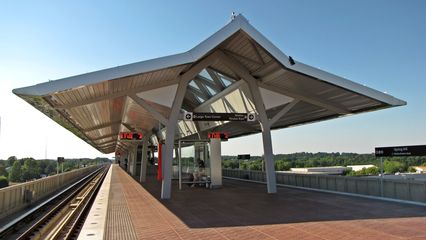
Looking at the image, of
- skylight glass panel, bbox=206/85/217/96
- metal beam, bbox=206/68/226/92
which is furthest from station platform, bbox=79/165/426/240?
skylight glass panel, bbox=206/85/217/96

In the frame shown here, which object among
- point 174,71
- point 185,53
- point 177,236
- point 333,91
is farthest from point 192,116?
point 177,236

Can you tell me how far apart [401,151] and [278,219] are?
6104 millimetres

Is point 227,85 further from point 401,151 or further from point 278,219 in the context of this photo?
point 278,219

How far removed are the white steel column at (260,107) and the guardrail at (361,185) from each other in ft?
8.40

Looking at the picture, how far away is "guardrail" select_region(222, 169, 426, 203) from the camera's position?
42.0 feet

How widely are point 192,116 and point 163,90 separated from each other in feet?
5.92

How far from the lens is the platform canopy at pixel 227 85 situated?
12.9 m

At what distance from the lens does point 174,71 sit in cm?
1523

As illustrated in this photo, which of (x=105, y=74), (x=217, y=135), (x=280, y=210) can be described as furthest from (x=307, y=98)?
(x=105, y=74)

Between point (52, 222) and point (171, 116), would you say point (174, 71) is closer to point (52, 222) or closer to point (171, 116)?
point (171, 116)

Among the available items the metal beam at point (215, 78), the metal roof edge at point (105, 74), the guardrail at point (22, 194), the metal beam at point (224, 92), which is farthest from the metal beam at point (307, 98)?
the guardrail at point (22, 194)

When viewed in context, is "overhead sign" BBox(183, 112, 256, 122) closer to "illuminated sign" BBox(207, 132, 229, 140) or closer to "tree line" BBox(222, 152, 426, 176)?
"illuminated sign" BBox(207, 132, 229, 140)

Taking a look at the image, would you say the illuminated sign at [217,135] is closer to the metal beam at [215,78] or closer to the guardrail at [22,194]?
the metal beam at [215,78]

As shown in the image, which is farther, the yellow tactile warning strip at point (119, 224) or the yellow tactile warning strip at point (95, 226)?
the yellow tactile warning strip at point (119, 224)
